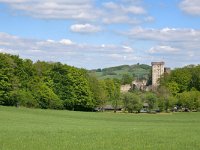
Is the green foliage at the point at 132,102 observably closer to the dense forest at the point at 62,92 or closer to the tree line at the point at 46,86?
the dense forest at the point at 62,92

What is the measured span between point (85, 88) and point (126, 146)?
81452 millimetres

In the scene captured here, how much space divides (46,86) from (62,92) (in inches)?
206

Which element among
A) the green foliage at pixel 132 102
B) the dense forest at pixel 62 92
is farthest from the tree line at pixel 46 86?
the green foliage at pixel 132 102

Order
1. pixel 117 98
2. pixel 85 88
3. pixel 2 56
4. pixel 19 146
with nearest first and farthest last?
pixel 19 146
pixel 2 56
pixel 85 88
pixel 117 98

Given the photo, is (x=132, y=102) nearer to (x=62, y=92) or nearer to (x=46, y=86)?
(x=62, y=92)

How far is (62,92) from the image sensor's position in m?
105

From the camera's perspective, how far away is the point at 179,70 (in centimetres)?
14450

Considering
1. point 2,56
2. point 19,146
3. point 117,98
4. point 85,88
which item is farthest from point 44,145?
point 117,98

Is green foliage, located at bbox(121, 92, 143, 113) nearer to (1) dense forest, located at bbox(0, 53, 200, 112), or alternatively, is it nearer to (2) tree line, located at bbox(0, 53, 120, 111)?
(1) dense forest, located at bbox(0, 53, 200, 112)

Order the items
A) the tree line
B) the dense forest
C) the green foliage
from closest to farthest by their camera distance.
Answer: the tree line
the dense forest
the green foliage

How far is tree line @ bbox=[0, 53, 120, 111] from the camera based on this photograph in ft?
305

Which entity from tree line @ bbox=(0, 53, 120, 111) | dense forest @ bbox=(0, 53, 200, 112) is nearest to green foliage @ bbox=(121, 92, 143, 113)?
dense forest @ bbox=(0, 53, 200, 112)

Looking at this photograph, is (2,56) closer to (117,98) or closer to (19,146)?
(117,98)

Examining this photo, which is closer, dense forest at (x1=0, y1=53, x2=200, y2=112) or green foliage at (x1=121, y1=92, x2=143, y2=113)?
dense forest at (x1=0, y1=53, x2=200, y2=112)
